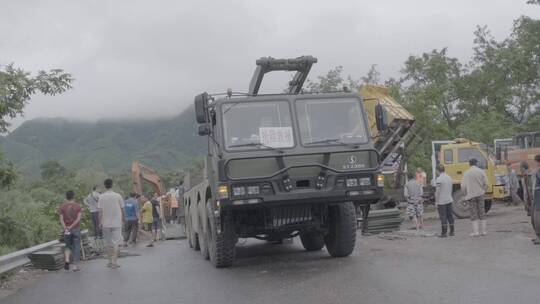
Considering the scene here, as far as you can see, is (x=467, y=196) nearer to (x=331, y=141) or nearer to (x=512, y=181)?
(x=331, y=141)

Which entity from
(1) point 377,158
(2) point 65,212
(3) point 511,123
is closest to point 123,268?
(2) point 65,212

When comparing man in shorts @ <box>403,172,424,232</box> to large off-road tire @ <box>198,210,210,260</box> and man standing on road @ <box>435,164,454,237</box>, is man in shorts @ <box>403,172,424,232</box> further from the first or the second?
large off-road tire @ <box>198,210,210,260</box>

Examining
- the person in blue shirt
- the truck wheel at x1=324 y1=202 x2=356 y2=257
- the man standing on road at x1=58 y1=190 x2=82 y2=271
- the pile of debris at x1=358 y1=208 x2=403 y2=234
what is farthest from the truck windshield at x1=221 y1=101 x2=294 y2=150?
the person in blue shirt

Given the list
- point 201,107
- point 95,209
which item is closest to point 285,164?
point 201,107

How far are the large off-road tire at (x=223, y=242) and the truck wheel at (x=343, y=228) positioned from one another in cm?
183

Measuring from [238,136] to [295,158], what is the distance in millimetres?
977

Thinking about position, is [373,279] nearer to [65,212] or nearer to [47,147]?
[65,212]

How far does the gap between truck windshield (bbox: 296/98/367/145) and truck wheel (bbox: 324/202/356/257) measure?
139 centimetres

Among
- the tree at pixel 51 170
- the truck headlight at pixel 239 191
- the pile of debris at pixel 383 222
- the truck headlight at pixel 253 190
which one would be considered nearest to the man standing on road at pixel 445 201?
the pile of debris at pixel 383 222

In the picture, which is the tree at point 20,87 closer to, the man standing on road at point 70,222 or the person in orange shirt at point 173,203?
the man standing on road at point 70,222

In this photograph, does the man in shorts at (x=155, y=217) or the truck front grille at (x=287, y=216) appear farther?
the man in shorts at (x=155, y=217)

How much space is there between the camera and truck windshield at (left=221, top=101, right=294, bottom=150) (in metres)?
10.5

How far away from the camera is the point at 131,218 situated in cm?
1947

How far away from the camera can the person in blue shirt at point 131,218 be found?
19234 mm
